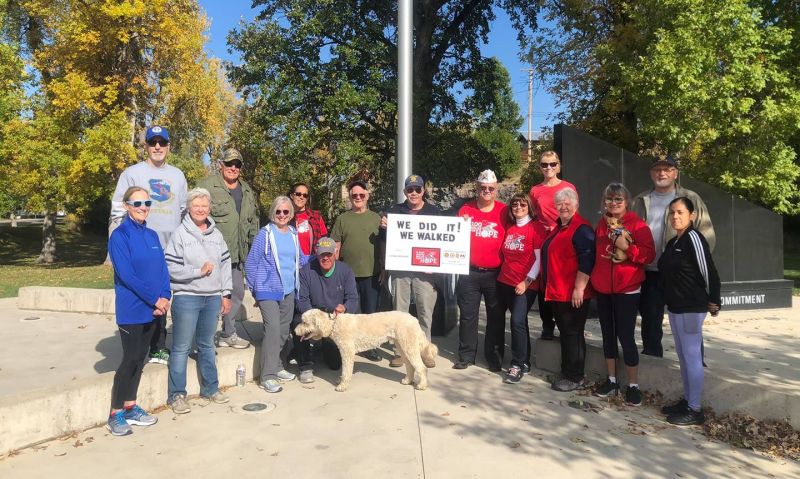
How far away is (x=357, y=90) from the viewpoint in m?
14.1

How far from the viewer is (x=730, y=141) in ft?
44.5

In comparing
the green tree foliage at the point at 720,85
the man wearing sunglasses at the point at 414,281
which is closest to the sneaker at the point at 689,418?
the man wearing sunglasses at the point at 414,281

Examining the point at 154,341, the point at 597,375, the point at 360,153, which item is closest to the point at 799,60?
the point at 360,153

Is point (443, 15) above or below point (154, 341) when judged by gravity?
above

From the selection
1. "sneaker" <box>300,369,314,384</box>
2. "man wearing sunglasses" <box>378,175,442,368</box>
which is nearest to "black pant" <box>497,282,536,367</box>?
"man wearing sunglasses" <box>378,175,442,368</box>

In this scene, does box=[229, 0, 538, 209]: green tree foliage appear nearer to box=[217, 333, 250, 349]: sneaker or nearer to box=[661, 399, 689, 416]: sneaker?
box=[217, 333, 250, 349]: sneaker

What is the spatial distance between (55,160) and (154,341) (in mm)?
17118

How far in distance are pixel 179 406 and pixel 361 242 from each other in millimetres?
2547

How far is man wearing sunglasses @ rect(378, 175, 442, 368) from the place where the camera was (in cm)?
615

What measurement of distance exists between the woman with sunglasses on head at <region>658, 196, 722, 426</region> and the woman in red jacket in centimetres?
33

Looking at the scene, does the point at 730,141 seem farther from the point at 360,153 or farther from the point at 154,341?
the point at 154,341

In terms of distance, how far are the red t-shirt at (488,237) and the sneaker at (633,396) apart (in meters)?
1.75

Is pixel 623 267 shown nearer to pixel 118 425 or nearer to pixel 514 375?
pixel 514 375

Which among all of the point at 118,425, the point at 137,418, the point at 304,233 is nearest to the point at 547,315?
the point at 304,233
